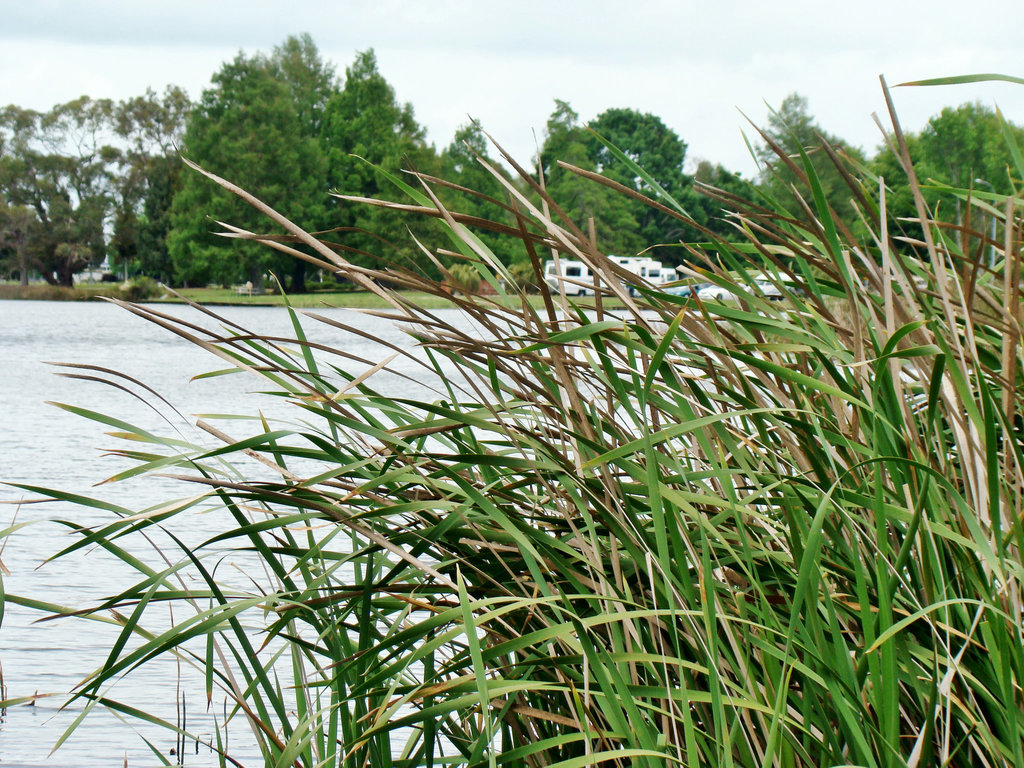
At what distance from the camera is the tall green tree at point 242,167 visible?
62.6m

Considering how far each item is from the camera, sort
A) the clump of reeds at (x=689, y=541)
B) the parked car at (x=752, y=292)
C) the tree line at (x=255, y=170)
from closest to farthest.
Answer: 1. the clump of reeds at (x=689, y=541)
2. the parked car at (x=752, y=292)
3. the tree line at (x=255, y=170)

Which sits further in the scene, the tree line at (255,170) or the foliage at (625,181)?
the foliage at (625,181)

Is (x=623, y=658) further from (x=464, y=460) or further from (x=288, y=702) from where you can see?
(x=288, y=702)

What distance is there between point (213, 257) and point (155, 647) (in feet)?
212

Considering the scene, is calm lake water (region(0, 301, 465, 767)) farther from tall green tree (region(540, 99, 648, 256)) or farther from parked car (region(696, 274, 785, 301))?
tall green tree (region(540, 99, 648, 256))

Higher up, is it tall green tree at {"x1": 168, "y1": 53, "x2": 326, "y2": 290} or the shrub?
tall green tree at {"x1": 168, "y1": 53, "x2": 326, "y2": 290}

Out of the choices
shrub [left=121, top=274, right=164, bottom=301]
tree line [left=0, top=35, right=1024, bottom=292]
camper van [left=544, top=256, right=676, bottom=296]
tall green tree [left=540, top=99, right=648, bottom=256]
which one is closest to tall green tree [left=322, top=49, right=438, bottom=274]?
tree line [left=0, top=35, right=1024, bottom=292]

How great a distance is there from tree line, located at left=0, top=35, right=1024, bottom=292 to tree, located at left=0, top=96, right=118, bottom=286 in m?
0.10

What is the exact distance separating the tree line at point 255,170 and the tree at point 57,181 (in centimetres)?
10

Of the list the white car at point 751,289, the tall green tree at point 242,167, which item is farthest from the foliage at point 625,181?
the white car at point 751,289

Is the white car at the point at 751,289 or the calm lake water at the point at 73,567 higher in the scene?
the white car at the point at 751,289

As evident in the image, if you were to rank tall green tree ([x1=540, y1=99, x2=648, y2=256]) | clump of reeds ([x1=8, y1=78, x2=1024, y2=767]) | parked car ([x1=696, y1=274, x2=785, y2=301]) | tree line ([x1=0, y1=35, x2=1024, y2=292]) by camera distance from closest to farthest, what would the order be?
clump of reeds ([x1=8, y1=78, x2=1024, y2=767]) → parked car ([x1=696, y1=274, x2=785, y2=301]) → tree line ([x1=0, y1=35, x2=1024, y2=292]) → tall green tree ([x1=540, y1=99, x2=648, y2=256])

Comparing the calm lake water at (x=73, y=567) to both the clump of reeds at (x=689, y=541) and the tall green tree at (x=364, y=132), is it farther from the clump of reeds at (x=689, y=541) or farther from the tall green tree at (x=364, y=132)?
the tall green tree at (x=364, y=132)

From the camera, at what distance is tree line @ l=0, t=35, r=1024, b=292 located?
62312 mm
